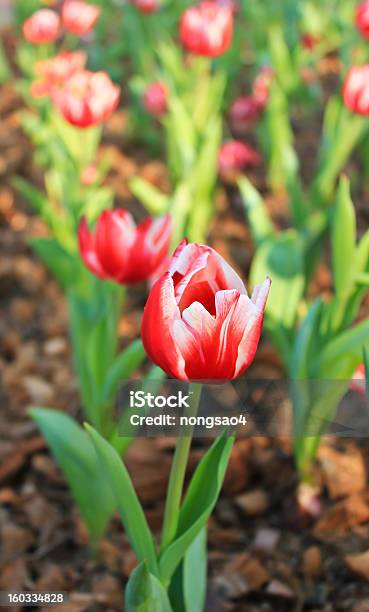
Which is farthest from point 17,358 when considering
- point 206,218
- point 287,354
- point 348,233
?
point 348,233

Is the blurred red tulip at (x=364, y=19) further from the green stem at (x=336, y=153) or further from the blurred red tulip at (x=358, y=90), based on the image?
the blurred red tulip at (x=358, y=90)

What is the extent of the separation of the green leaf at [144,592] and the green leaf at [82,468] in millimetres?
391

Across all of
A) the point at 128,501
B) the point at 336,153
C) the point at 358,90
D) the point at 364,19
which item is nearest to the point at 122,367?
the point at 128,501

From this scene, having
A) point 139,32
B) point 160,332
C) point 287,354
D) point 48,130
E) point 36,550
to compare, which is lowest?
point 36,550

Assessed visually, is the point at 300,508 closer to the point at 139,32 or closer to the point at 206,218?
the point at 206,218

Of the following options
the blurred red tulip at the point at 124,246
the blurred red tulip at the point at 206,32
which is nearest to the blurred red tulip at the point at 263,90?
the blurred red tulip at the point at 206,32

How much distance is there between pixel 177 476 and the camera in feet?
3.11

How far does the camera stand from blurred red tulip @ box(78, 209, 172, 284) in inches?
46.6

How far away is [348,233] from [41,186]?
1.54 m

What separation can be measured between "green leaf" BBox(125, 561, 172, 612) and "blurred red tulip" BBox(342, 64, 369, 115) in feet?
3.63

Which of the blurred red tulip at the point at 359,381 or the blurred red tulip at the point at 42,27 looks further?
the blurred red tulip at the point at 42,27

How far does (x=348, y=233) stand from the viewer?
145cm

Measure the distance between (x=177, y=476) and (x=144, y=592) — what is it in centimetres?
13

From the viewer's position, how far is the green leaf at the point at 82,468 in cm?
133
